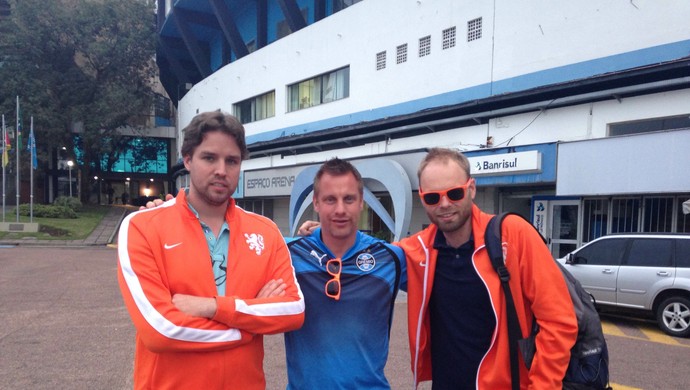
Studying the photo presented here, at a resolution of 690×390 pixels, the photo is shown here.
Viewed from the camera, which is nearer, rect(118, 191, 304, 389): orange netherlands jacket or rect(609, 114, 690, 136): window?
rect(118, 191, 304, 389): orange netherlands jacket

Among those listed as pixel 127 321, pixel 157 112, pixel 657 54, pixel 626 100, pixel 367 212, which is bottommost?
pixel 127 321

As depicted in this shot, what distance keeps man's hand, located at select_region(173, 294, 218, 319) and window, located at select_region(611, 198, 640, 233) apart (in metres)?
12.3

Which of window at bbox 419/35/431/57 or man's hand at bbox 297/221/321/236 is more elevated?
window at bbox 419/35/431/57

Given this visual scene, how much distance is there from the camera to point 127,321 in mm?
7676

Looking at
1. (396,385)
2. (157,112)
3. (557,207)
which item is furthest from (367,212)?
(157,112)

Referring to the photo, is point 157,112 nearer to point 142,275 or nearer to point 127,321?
point 127,321

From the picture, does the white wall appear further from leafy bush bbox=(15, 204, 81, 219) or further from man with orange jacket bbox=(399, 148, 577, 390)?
leafy bush bbox=(15, 204, 81, 219)

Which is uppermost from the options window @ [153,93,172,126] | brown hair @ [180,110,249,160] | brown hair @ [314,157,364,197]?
window @ [153,93,172,126]

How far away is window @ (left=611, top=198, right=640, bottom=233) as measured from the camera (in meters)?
11.4

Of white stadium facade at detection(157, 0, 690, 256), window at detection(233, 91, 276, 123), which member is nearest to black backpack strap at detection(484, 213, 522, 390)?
white stadium facade at detection(157, 0, 690, 256)

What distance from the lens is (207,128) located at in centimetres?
229

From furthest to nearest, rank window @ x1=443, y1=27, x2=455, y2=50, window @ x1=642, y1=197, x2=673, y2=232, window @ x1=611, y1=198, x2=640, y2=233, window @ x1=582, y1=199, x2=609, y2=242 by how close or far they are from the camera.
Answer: window @ x1=443, y1=27, x2=455, y2=50 < window @ x1=582, y1=199, x2=609, y2=242 < window @ x1=611, y1=198, x2=640, y2=233 < window @ x1=642, y1=197, x2=673, y2=232

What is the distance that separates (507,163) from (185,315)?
11.7m

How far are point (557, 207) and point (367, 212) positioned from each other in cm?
809
